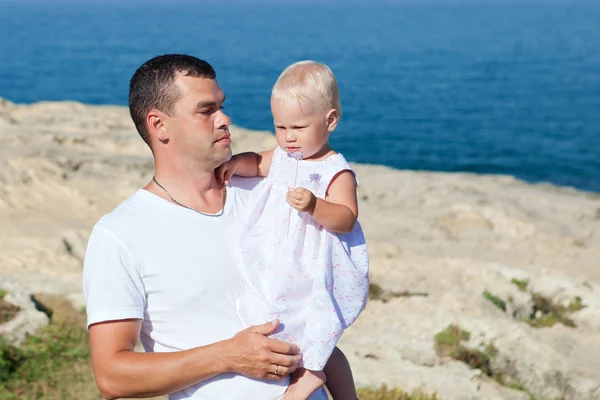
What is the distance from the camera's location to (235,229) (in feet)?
10.4

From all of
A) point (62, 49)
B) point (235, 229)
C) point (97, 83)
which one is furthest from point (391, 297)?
point (62, 49)

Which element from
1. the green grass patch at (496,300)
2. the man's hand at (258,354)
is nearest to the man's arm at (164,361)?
the man's hand at (258,354)

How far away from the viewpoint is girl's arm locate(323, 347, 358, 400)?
3.47 m

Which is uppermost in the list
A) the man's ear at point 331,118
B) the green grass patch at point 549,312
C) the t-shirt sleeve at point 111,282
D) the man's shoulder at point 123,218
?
the man's ear at point 331,118

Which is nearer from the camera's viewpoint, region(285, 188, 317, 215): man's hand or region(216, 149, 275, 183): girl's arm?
region(285, 188, 317, 215): man's hand

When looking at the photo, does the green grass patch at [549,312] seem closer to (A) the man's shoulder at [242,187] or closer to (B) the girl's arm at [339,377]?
(B) the girl's arm at [339,377]

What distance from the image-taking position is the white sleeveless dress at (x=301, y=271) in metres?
3.02

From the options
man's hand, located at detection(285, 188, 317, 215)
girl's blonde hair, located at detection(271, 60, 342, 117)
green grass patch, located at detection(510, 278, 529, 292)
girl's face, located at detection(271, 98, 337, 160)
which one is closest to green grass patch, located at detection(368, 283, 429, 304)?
green grass patch, located at detection(510, 278, 529, 292)

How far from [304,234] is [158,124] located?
2.29ft

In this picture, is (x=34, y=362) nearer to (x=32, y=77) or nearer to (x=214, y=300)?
(x=214, y=300)

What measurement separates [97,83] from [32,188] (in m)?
24.0

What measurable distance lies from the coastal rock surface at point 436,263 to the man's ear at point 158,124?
2.97 meters

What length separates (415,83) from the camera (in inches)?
1280

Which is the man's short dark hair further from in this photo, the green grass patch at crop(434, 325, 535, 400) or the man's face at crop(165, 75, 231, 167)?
the green grass patch at crop(434, 325, 535, 400)
